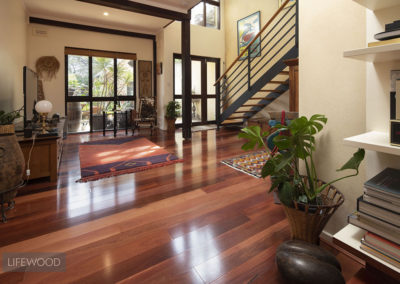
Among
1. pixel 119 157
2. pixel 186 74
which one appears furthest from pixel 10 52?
pixel 186 74

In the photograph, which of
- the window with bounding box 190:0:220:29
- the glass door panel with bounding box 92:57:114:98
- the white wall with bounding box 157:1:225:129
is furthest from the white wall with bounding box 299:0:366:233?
the window with bounding box 190:0:220:29

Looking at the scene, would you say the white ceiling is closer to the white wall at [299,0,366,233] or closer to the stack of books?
the white wall at [299,0,366,233]

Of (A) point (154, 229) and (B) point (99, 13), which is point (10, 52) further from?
(A) point (154, 229)

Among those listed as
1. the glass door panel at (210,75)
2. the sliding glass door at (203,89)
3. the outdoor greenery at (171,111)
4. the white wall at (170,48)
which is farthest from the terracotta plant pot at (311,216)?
the glass door panel at (210,75)

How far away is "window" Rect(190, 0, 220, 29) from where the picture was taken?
22.9 feet

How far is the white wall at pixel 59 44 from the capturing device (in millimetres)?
5404

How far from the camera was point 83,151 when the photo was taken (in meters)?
4.13

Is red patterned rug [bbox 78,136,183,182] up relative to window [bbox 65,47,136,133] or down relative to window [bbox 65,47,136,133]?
down

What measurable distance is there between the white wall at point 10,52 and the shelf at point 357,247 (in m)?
3.59

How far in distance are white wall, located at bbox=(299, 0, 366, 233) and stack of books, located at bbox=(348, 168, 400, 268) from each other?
1.70ft

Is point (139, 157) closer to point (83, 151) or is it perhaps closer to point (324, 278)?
point (83, 151)

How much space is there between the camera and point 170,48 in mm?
6582

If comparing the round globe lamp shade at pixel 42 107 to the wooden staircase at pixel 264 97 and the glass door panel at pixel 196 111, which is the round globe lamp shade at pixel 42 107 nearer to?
the wooden staircase at pixel 264 97

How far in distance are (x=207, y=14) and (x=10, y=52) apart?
549cm
